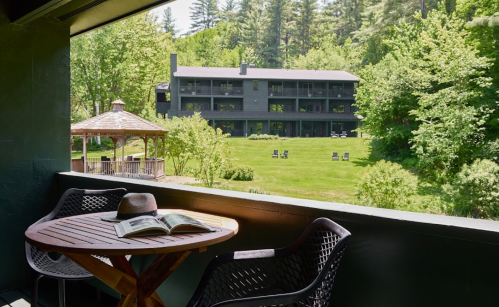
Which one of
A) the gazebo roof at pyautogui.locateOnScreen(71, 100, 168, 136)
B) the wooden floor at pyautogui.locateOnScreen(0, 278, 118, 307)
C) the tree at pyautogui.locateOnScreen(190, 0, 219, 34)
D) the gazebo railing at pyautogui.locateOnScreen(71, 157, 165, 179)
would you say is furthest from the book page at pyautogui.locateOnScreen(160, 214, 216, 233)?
the tree at pyautogui.locateOnScreen(190, 0, 219, 34)

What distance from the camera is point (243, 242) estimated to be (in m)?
1.80

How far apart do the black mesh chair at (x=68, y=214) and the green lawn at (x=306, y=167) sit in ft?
45.1

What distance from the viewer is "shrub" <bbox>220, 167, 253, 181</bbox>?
1844 centimetres

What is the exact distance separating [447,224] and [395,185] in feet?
41.1

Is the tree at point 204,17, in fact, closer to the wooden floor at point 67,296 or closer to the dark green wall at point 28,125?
the dark green wall at point 28,125

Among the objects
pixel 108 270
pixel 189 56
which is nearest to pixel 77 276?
pixel 108 270

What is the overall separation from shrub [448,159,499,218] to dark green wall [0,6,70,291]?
1284cm

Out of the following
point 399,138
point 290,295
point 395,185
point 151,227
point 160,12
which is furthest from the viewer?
point 160,12

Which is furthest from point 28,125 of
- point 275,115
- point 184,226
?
point 275,115

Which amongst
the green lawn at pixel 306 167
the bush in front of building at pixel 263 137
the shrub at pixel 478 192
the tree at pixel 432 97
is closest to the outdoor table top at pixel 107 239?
the shrub at pixel 478 192

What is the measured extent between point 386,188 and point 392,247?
1239 cm

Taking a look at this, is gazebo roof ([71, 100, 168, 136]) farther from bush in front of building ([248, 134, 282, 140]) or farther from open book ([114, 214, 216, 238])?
open book ([114, 214, 216, 238])

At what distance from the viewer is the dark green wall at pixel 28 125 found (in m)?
2.62

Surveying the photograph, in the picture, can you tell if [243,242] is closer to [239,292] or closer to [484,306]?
[239,292]
